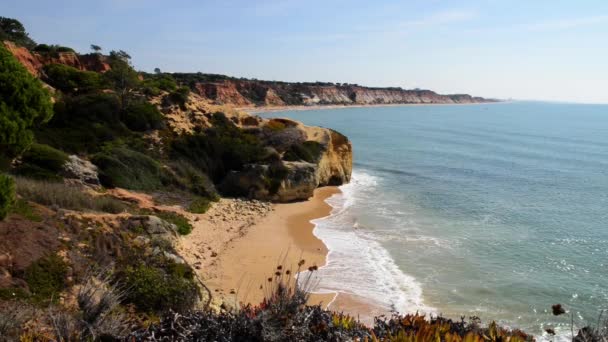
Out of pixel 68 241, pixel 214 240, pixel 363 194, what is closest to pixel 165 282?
pixel 68 241

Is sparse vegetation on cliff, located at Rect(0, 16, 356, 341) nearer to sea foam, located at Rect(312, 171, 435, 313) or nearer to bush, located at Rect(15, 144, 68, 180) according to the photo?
bush, located at Rect(15, 144, 68, 180)

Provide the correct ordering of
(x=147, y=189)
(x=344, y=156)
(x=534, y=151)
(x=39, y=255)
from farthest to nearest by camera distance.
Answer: (x=534, y=151) → (x=344, y=156) → (x=147, y=189) → (x=39, y=255)

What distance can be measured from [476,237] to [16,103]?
17.9 meters

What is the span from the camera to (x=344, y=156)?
3369 cm

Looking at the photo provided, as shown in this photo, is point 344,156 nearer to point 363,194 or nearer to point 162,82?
point 363,194

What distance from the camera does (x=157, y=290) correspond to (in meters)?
10.1

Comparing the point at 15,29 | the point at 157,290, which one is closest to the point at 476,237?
the point at 157,290

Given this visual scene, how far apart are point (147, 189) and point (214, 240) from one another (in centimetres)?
516

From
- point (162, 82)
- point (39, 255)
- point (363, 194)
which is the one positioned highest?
point (162, 82)

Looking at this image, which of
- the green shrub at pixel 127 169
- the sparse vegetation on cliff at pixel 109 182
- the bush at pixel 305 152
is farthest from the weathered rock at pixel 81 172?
the bush at pixel 305 152

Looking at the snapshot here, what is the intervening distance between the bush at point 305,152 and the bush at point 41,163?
12.7 meters

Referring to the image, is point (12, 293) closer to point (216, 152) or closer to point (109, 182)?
point (109, 182)

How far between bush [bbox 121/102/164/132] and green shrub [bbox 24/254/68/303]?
56.0 feet

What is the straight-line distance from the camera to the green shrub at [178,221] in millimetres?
16859
